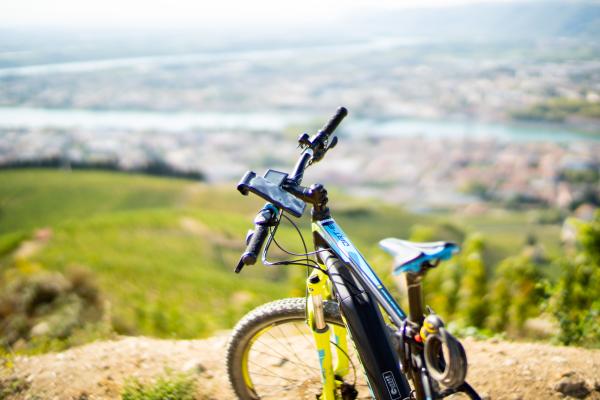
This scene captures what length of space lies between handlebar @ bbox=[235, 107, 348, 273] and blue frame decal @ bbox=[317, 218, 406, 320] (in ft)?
0.80

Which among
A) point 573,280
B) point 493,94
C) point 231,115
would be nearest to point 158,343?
point 573,280

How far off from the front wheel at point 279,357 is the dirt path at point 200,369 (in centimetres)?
37

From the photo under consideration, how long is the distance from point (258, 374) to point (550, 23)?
339ft

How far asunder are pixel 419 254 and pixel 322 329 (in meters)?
0.86

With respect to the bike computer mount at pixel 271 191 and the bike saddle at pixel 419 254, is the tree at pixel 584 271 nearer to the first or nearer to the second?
the bike saddle at pixel 419 254

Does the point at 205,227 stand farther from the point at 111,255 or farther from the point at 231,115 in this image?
the point at 231,115

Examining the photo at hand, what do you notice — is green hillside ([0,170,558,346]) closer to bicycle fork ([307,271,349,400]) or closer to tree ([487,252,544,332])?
tree ([487,252,544,332])

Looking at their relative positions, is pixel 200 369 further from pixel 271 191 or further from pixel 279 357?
pixel 271 191

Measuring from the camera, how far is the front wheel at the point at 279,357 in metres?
2.86

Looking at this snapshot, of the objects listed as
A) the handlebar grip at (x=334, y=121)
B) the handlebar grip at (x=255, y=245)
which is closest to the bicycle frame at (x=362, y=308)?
the handlebar grip at (x=255, y=245)

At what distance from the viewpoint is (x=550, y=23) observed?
286 ft

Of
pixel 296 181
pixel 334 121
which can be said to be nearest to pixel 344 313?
pixel 296 181

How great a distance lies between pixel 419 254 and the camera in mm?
2092

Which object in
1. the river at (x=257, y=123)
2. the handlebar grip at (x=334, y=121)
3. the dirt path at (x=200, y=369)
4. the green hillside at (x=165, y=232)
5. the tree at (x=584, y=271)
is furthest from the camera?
the river at (x=257, y=123)
